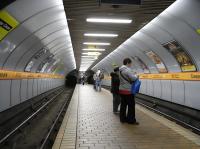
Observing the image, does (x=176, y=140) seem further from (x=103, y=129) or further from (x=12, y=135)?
(x=12, y=135)

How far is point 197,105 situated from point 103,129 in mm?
4217

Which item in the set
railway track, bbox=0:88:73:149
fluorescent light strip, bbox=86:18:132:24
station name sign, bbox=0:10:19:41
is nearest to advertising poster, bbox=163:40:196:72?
fluorescent light strip, bbox=86:18:132:24

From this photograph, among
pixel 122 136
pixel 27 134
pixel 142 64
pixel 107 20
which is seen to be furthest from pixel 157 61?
pixel 122 136

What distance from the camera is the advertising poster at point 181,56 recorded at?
938 centimetres

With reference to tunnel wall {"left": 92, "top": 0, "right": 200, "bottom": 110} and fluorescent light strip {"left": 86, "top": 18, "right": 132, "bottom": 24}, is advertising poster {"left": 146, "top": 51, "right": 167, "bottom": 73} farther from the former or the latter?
fluorescent light strip {"left": 86, "top": 18, "right": 132, "bottom": 24}

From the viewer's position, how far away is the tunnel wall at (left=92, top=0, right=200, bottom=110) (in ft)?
24.7

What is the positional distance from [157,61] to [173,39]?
10.8 ft

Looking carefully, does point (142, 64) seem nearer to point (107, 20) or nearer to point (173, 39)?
point (173, 39)

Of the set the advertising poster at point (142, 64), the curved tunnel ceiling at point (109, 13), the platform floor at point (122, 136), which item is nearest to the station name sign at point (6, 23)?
the curved tunnel ceiling at point (109, 13)

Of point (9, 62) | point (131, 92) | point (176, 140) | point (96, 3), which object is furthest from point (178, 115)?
point (9, 62)

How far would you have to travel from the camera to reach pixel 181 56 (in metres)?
9.94

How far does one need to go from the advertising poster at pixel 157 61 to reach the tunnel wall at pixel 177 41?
0.23 metres

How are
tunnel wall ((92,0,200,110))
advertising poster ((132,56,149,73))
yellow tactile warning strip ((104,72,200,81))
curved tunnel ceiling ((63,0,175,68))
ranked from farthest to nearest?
advertising poster ((132,56,149,73))
yellow tactile warning strip ((104,72,200,81))
tunnel wall ((92,0,200,110))
curved tunnel ceiling ((63,0,175,68))

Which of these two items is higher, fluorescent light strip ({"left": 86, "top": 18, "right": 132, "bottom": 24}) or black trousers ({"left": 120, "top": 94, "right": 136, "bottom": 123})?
fluorescent light strip ({"left": 86, "top": 18, "right": 132, "bottom": 24})
